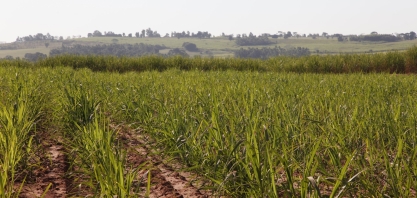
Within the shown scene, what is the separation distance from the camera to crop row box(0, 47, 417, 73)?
46.3ft

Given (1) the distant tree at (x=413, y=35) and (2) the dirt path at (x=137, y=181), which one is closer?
(2) the dirt path at (x=137, y=181)

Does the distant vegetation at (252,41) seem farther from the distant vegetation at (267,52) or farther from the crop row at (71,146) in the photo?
the crop row at (71,146)

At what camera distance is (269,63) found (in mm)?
14930

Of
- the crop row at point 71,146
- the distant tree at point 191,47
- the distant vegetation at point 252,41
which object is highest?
the crop row at point 71,146

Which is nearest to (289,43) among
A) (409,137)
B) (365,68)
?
(365,68)

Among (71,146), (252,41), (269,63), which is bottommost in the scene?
(252,41)

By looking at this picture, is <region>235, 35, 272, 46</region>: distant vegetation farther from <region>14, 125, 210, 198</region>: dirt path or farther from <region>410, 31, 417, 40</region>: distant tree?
<region>14, 125, 210, 198</region>: dirt path

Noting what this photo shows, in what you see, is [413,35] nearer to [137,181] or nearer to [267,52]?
[267,52]

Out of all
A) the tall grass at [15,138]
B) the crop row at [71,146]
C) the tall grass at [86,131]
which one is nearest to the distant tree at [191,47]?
the crop row at [71,146]

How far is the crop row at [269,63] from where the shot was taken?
14.1 m

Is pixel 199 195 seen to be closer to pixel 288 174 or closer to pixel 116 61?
pixel 288 174

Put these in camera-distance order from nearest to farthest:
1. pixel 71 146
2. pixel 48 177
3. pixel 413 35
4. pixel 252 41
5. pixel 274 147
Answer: pixel 274 147 < pixel 48 177 < pixel 71 146 < pixel 413 35 < pixel 252 41

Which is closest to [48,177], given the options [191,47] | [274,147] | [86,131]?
[86,131]

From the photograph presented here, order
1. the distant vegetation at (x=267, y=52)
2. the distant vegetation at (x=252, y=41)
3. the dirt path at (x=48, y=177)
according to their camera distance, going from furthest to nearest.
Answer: the distant vegetation at (x=252, y=41) → the distant vegetation at (x=267, y=52) → the dirt path at (x=48, y=177)
